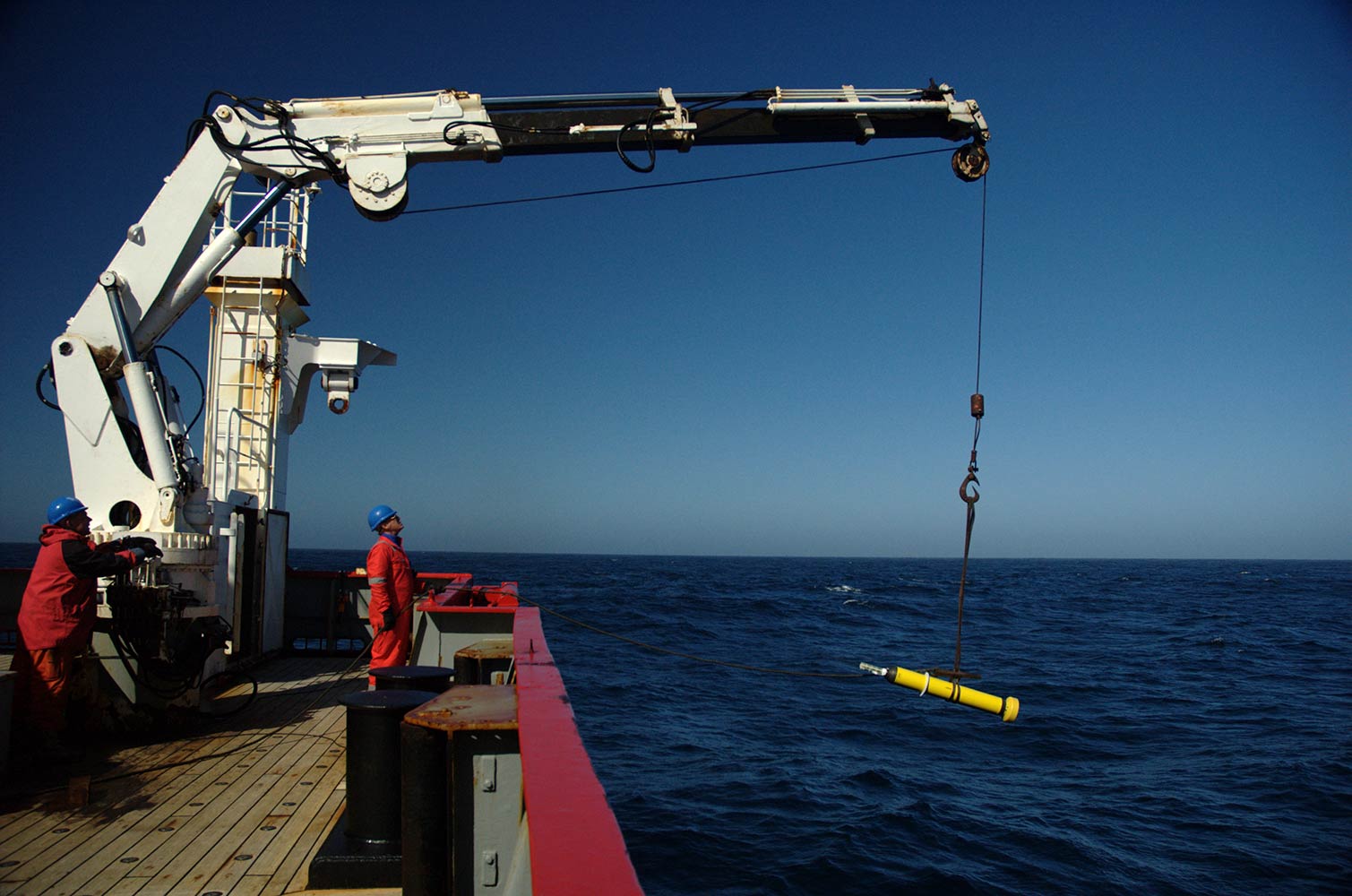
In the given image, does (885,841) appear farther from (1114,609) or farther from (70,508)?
(1114,609)

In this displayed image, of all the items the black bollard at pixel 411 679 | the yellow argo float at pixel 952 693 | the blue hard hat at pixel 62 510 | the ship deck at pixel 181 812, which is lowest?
the ship deck at pixel 181 812

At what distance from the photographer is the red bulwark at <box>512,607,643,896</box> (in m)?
1.70

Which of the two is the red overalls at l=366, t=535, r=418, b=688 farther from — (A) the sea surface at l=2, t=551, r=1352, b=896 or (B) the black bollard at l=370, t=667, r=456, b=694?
(B) the black bollard at l=370, t=667, r=456, b=694

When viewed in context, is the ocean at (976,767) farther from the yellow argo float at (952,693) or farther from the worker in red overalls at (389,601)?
the worker in red overalls at (389,601)

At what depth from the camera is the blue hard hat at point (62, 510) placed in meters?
5.60

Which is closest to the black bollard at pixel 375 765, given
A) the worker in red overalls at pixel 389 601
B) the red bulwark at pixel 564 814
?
the red bulwark at pixel 564 814

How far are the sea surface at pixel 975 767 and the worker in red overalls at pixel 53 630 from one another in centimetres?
361

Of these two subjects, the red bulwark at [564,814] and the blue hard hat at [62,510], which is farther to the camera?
the blue hard hat at [62,510]

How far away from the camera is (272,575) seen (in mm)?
10453

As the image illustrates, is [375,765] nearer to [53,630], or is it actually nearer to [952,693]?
[53,630]

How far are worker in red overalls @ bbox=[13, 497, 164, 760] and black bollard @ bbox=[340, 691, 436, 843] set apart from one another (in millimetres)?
2789

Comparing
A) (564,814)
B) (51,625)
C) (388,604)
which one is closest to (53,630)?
(51,625)

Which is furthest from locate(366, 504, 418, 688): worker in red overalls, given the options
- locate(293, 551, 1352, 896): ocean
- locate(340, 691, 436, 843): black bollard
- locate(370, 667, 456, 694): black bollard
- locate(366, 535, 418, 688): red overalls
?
locate(340, 691, 436, 843): black bollard

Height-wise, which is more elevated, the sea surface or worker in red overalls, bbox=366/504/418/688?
worker in red overalls, bbox=366/504/418/688
